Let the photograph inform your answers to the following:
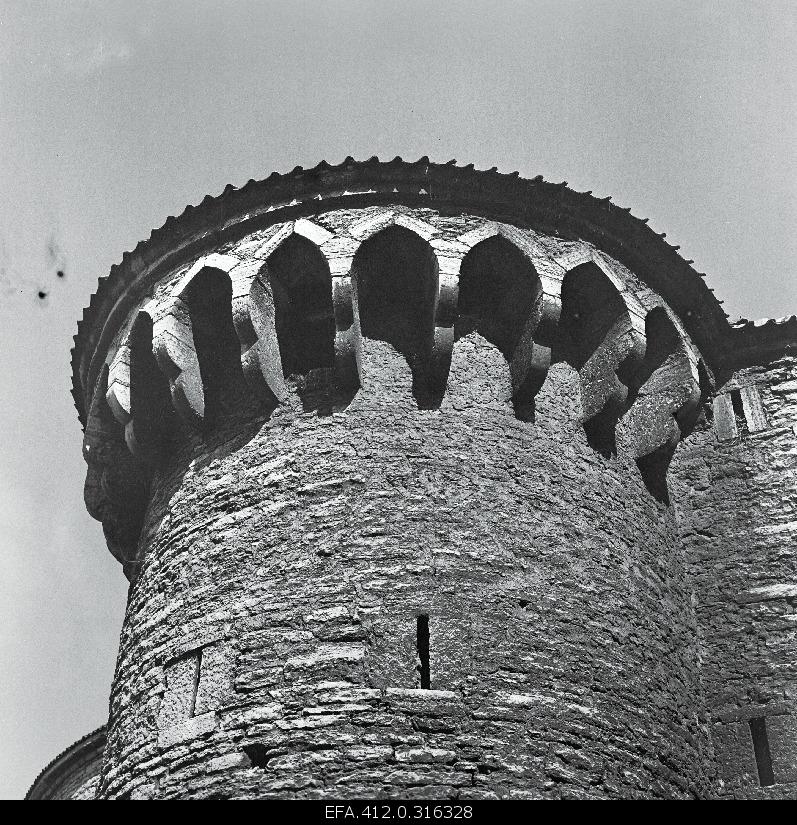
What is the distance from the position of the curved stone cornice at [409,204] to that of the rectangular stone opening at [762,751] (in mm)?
3409

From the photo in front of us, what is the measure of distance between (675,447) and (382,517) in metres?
2.93

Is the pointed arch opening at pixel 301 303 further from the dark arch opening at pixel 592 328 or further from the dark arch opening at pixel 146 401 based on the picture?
the dark arch opening at pixel 592 328

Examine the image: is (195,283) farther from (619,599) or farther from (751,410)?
(751,410)

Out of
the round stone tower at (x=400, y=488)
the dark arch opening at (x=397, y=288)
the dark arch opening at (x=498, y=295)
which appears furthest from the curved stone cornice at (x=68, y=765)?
the dark arch opening at (x=498, y=295)

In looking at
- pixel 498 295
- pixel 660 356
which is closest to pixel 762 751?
pixel 660 356

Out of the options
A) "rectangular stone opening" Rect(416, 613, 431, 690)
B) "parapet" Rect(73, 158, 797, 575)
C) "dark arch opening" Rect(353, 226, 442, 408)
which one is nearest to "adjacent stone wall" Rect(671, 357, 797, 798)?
"parapet" Rect(73, 158, 797, 575)

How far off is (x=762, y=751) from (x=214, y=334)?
515cm

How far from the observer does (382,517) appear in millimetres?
7938

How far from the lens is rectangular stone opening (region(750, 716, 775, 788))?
845cm

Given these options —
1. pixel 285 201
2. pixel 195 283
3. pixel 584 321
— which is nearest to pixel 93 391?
pixel 195 283

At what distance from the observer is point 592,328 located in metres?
9.42

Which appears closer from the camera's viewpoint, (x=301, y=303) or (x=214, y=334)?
(x=301, y=303)

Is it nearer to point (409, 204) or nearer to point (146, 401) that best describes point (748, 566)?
point (409, 204)
